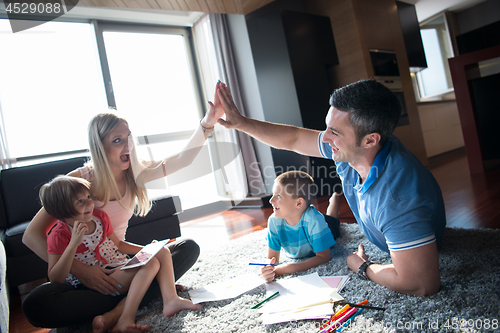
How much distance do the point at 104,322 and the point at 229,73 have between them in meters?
3.34

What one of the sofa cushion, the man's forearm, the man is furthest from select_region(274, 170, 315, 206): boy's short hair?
the sofa cushion

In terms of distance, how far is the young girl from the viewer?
1185mm

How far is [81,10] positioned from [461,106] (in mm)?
4099

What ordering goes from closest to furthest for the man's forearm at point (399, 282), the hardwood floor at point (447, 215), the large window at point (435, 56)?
1. the man's forearm at point (399, 282)
2. the hardwood floor at point (447, 215)
3. the large window at point (435, 56)

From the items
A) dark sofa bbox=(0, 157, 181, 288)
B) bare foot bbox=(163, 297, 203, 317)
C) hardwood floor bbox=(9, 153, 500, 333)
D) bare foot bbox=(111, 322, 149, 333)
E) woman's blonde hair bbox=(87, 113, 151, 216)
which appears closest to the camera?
bare foot bbox=(111, 322, 149, 333)

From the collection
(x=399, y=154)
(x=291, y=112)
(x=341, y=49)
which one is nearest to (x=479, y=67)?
(x=341, y=49)

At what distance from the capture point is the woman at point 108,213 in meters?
1.14

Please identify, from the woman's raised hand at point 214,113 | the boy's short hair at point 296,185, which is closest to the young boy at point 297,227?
the boy's short hair at point 296,185

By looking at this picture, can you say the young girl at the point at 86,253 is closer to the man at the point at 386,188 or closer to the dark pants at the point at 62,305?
the dark pants at the point at 62,305

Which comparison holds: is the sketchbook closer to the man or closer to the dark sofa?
the man

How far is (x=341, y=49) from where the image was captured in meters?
3.85

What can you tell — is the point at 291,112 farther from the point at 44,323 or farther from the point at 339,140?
the point at 44,323

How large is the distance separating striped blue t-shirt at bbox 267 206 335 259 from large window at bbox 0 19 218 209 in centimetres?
190

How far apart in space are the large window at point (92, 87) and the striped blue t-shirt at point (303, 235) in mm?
1895
